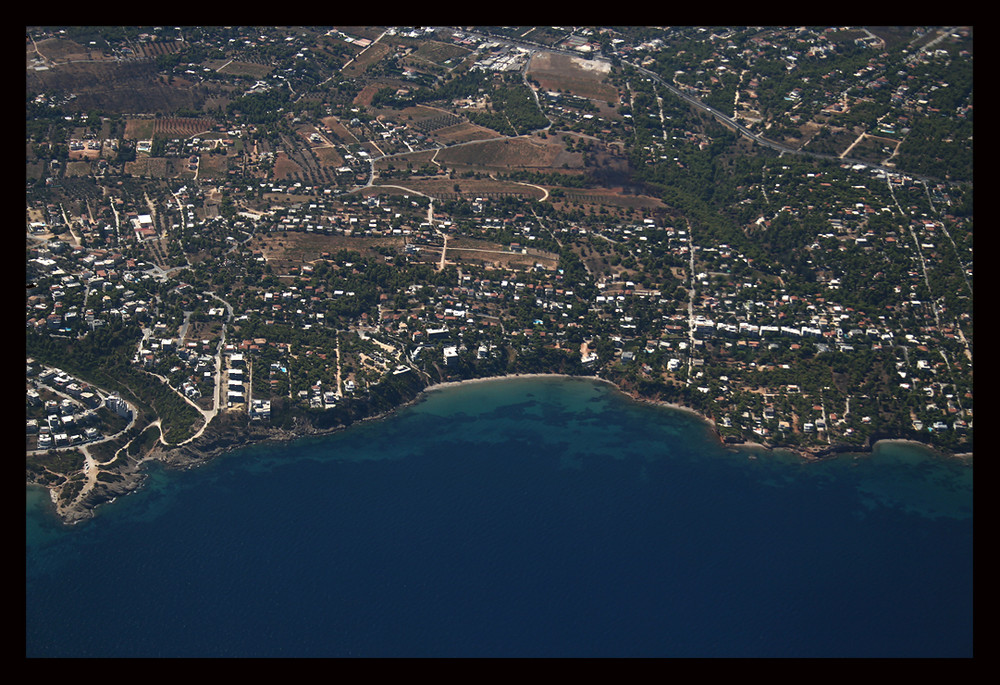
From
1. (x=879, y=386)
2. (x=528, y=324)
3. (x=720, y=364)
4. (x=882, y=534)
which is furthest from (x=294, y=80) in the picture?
(x=882, y=534)

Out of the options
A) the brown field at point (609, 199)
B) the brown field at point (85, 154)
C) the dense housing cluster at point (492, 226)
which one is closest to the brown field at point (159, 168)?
the dense housing cluster at point (492, 226)

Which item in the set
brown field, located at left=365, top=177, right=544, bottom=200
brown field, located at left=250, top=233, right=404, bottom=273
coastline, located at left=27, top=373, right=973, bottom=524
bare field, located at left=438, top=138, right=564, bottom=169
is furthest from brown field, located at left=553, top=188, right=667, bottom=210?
coastline, located at left=27, top=373, right=973, bottom=524

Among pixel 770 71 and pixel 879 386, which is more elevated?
pixel 770 71

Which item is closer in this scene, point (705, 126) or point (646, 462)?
point (646, 462)

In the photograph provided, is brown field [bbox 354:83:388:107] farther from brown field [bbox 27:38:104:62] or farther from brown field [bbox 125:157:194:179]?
brown field [bbox 27:38:104:62]

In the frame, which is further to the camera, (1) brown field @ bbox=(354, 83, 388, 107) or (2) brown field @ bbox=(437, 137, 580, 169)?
(1) brown field @ bbox=(354, 83, 388, 107)
